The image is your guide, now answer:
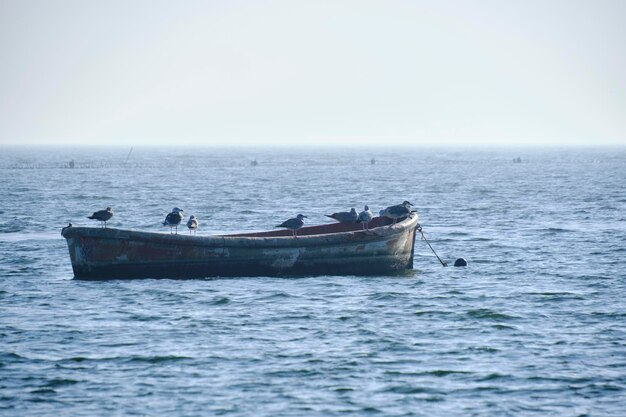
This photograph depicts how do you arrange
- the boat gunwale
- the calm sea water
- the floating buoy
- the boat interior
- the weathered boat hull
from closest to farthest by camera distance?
the calm sea water → the boat gunwale → the weathered boat hull → the boat interior → the floating buoy

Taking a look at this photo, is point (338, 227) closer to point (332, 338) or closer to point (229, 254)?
point (229, 254)

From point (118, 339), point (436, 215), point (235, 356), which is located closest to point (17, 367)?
point (118, 339)

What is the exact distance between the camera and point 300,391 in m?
A: 17.1

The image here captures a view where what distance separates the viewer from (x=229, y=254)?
26891mm

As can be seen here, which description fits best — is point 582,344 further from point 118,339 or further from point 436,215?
point 436,215

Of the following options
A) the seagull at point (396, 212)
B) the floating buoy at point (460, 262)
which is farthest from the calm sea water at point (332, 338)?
the seagull at point (396, 212)

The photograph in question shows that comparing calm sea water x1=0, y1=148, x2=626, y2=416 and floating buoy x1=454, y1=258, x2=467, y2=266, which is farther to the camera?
floating buoy x1=454, y1=258, x2=467, y2=266

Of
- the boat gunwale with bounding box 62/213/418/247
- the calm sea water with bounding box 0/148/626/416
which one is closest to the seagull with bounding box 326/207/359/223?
the boat gunwale with bounding box 62/213/418/247

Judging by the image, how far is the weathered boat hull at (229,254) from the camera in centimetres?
2600

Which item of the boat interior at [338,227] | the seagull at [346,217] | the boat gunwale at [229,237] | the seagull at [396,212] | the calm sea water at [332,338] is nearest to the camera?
the calm sea water at [332,338]

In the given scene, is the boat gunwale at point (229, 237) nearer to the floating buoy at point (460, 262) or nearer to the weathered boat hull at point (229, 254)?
the weathered boat hull at point (229, 254)

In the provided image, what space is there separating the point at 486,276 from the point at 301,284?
594cm

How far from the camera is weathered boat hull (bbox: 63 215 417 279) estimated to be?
2600 centimetres

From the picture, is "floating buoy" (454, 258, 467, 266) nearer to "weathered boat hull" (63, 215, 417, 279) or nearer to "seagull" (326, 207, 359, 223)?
"weathered boat hull" (63, 215, 417, 279)
